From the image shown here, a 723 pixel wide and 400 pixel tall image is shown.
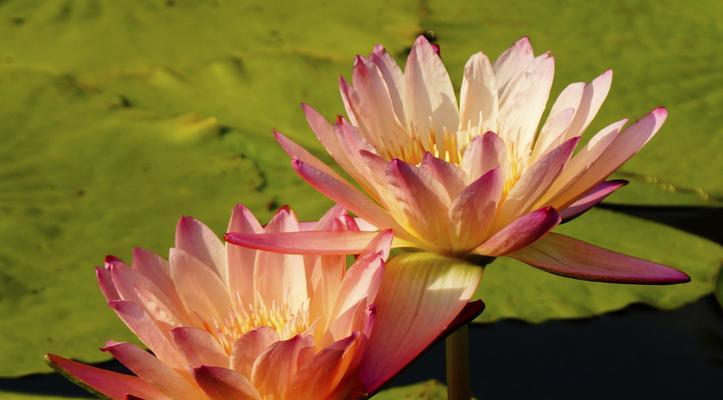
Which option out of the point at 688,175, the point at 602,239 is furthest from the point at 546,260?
the point at 688,175

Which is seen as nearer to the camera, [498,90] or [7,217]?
[498,90]

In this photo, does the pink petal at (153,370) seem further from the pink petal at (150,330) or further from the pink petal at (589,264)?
the pink petal at (589,264)

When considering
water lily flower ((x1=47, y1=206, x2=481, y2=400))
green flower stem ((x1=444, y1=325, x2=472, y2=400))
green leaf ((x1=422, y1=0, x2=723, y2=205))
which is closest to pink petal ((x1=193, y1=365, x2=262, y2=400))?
water lily flower ((x1=47, y1=206, x2=481, y2=400))

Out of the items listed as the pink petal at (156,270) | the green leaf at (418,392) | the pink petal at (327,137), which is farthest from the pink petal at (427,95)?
the green leaf at (418,392)

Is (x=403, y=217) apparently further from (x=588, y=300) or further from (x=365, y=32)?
(x=365, y=32)

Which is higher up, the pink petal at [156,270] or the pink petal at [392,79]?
the pink petal at [392,79]

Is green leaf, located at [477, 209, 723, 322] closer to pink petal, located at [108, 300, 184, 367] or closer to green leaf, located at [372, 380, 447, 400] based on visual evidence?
green leaf, located at [372, 380, 447, 400]

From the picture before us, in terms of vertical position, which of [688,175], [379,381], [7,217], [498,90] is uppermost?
[498,90]

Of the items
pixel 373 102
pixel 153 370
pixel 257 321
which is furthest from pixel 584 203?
pixel 153 370
